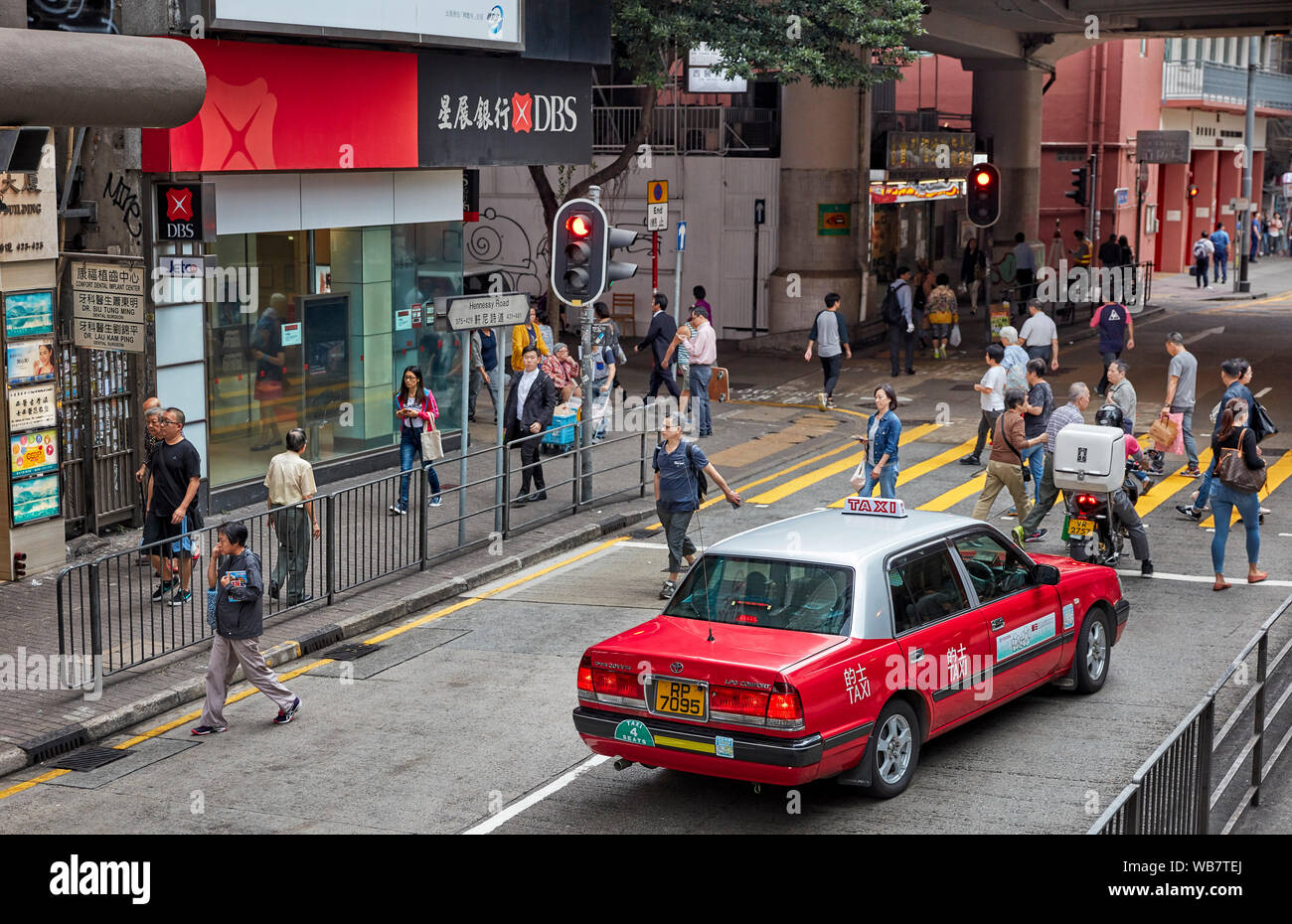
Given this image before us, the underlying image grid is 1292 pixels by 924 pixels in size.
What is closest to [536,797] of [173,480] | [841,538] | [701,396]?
[841,538]

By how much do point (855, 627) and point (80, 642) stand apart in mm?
6516

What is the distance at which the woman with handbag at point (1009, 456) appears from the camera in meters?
15.5

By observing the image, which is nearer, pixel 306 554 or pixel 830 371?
pixel 306 554

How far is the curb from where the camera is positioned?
36.1 ft

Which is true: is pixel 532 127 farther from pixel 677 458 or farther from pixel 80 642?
pixel 80 642

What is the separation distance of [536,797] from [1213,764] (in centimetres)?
389

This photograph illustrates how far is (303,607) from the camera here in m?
13.8

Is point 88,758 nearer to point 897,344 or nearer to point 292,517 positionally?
point 292,517

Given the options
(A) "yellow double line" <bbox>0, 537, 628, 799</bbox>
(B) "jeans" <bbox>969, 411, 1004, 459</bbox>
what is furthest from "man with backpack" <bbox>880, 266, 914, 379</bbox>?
(A) "yellow double line" <bbox>0, 537, 628, 799</bbox>

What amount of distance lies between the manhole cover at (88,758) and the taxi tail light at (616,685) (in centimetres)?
370

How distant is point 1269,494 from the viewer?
18.2 metres

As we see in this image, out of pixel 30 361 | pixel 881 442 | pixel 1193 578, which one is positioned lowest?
pixel 1193 578
